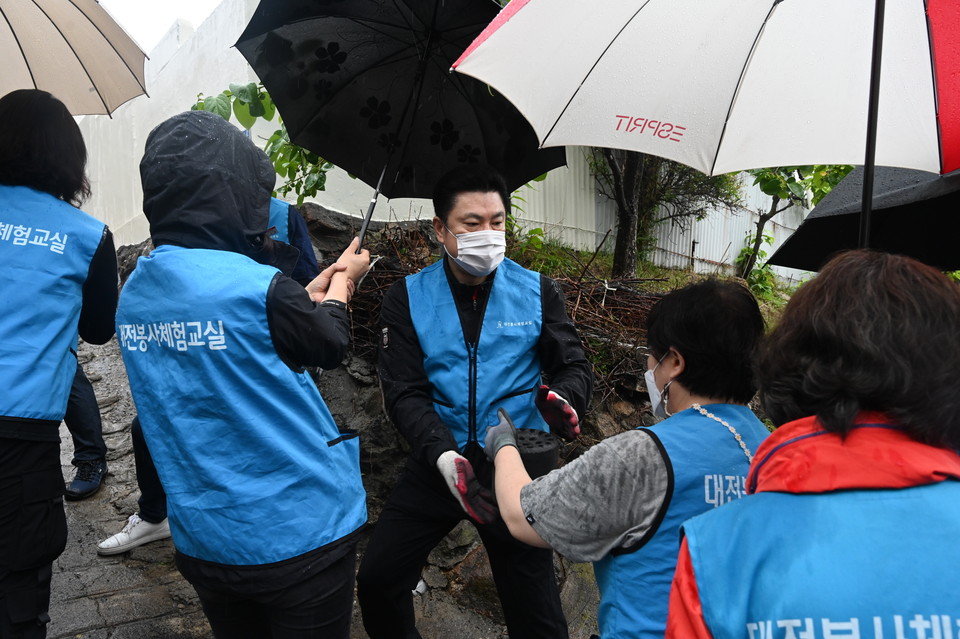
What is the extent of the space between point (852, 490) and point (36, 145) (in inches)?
103

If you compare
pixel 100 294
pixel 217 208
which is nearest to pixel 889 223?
pixel 217 208

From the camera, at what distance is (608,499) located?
5.20 feet

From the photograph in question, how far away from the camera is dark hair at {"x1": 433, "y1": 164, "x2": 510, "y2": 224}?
2.86 m

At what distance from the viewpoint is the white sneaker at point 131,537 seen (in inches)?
140

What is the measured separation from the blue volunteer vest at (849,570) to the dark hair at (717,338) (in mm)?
731

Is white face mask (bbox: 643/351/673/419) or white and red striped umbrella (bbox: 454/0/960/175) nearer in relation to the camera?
white face mask (bbox: 643/351/673/419)

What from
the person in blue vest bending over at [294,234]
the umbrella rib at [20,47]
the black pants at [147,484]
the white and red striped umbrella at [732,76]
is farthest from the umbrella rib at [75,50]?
the white and red striped umbrella at [732,76]

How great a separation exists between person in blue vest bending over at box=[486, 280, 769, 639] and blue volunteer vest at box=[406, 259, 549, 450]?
783 mm

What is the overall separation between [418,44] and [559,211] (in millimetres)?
4874

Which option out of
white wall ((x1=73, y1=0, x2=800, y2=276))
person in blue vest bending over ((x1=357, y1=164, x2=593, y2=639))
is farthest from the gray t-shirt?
white wall ((x1=73, y1=0, x2=800, y2=276))

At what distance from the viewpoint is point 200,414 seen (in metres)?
1.90

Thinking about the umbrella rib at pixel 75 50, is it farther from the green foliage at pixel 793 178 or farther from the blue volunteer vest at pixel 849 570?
the green foliage at pixel 793 178

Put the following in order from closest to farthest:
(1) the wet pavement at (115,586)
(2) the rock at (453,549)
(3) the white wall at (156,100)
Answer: (1) the wet pavement at (115,586) → (2) the rock at (453,549) → (3) the white wall at (156,100)

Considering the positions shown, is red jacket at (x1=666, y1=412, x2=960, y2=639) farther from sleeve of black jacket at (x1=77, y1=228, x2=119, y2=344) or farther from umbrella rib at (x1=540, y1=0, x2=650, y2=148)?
sleeve of black jacket at (x1=77, y1=228, x2=119, y2=344)
